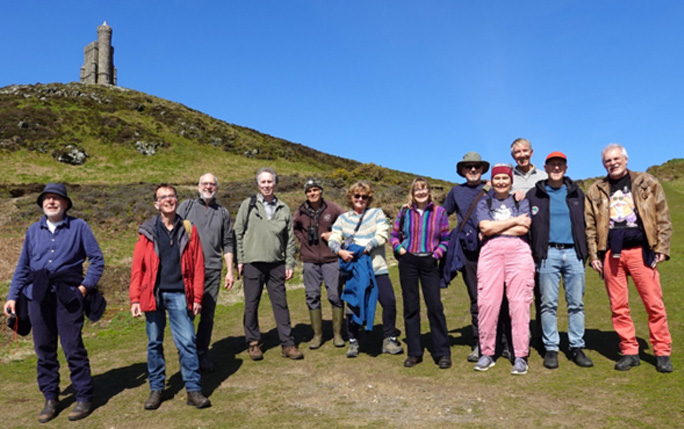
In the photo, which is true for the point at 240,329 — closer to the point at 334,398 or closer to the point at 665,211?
the point at 334,398

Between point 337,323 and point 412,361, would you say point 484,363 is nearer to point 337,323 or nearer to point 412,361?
point 412,361

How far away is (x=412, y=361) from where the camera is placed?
512 cm

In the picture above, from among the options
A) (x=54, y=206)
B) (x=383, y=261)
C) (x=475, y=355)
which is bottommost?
(x=475, y=355)

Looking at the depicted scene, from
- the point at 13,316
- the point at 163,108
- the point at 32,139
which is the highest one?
the point at 163,108

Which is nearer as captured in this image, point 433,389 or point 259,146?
point 433,389

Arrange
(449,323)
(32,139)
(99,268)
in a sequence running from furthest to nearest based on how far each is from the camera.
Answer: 1. (32,139)
2. (449,323)
3. (99,268)

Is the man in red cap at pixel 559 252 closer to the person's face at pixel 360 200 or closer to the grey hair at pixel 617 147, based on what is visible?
the grey hair at pixel 617 147

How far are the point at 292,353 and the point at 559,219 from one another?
132 inches

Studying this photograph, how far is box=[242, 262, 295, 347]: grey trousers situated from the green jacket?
121 millimetres

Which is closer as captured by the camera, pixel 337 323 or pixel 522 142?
pixel 522 142

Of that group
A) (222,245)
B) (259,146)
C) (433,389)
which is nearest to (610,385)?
(433,389)

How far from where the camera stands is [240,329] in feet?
24.6

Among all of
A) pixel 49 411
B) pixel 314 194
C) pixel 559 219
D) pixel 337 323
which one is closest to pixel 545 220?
pixel 559 219

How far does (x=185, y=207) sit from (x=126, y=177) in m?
34.7
